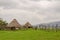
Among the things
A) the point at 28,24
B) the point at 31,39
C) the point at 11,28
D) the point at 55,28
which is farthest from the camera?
the point at 28,24

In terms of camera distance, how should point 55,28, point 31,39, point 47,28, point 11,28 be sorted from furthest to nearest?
point 11,28 < point 47,28 < point 55,28 < point 31,39

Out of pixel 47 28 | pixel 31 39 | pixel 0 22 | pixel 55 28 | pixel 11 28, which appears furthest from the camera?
pixel 0 22

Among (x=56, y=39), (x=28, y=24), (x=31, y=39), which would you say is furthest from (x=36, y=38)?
(x=28, y=24)

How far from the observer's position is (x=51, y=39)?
99.8ft

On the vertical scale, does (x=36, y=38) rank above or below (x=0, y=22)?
below

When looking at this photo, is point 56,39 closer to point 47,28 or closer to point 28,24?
point 47,28

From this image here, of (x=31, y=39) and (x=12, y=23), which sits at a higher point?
(x=12, y=23)

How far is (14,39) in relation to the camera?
99.2 feet

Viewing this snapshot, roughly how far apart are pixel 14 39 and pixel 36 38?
3.86 m

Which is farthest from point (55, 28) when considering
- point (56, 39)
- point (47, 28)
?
point (56, 39)

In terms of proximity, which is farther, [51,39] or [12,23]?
[12,23]

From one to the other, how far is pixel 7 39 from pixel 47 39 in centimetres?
693

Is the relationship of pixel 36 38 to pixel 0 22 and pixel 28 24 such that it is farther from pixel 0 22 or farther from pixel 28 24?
pixel 0 22

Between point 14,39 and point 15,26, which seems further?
point 15,26
